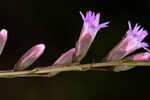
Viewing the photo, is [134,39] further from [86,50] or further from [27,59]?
[27,59]

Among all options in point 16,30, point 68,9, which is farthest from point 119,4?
point 16,30

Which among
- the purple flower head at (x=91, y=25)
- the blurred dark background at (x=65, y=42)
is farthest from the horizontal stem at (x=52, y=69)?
the blurred dark background at (x=65, y=42)

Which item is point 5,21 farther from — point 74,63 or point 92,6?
point 74,63

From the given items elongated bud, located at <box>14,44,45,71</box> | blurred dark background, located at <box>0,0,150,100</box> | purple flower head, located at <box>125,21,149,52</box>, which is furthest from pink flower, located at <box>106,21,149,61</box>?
blurred dark background, located at <box>0,0,150,100</box>

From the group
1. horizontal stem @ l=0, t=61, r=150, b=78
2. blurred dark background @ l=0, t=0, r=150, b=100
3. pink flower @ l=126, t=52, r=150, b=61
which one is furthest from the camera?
blurred dark background @ l=0, t=0, r=150, b=100

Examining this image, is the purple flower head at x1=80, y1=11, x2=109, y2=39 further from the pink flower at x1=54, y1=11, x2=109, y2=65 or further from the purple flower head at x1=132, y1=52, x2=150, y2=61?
the purple flower head at x1=132, y1=52, x2=150, y2=61

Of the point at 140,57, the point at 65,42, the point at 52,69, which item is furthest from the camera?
the point at 65,42

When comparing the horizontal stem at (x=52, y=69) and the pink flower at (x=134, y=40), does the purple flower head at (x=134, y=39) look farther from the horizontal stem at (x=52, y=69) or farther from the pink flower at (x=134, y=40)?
the horizontal stem at (x=52, y=69)

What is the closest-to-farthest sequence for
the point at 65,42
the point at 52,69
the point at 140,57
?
the point at 52,69 < the point at 140,57 < the point at 65,42

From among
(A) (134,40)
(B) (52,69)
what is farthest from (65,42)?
(B) (52,69)
